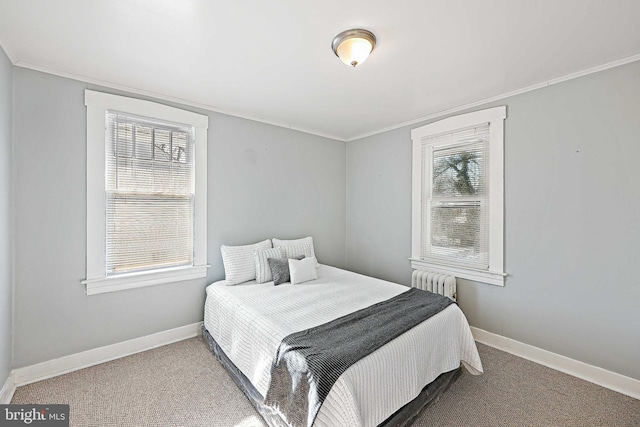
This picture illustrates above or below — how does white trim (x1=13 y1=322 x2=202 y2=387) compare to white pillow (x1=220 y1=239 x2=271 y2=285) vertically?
below

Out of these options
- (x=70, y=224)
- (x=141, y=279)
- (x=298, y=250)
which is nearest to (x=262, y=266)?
(x=298, y=250)

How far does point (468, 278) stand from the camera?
2.99 metres

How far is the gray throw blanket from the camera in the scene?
1.47 meters

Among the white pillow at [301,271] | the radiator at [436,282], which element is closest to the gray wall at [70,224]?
the white pillow at [301,271]

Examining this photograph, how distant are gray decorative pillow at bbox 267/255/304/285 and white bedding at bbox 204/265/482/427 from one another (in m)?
0.07

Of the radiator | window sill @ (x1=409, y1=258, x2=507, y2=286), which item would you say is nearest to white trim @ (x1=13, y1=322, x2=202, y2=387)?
the radiator

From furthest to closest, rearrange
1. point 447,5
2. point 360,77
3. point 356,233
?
point 356,233
point 360,77
point 447,5

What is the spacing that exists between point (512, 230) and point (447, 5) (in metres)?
2.09

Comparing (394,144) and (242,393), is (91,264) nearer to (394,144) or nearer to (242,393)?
(242,393)

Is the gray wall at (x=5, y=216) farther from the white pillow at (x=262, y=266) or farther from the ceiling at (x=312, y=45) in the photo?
the white pillow at (x=262, y=266)

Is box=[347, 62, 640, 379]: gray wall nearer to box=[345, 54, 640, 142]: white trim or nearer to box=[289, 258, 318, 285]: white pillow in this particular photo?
box=[345, 54, 640, 142]: white trim

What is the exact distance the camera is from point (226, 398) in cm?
203

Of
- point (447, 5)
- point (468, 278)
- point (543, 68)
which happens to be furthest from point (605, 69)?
point (468, 278)

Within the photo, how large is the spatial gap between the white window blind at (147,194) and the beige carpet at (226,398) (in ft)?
3.03
